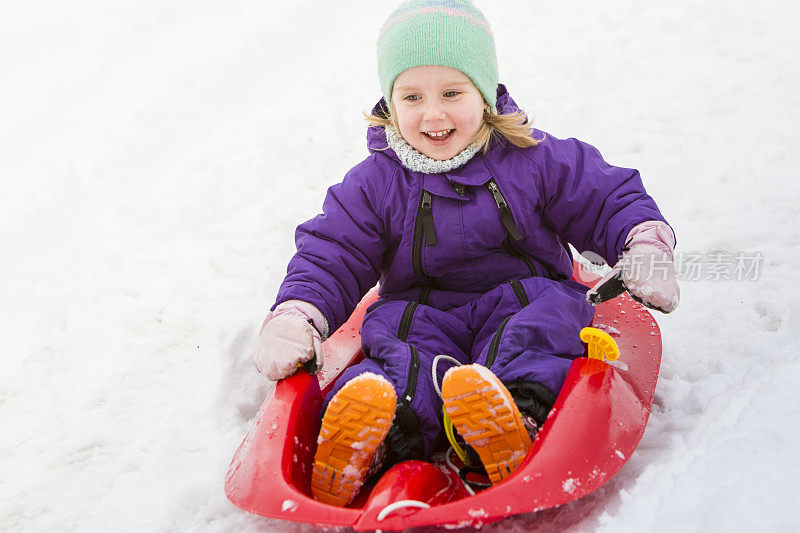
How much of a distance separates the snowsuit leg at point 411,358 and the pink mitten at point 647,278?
410mm

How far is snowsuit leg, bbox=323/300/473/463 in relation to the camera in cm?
162

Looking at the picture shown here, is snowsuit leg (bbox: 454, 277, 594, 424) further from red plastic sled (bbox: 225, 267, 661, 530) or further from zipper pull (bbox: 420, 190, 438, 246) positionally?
zipper pull (bbox: 420, 190, 438, 246)

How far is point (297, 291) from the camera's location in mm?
1910

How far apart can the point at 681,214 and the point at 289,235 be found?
1.70 metres

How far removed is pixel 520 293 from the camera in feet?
6.23

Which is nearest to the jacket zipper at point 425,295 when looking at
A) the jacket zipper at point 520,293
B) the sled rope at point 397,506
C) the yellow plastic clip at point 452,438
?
the jacket zipper at point 520,293

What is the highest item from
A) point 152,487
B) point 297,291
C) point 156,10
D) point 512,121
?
point 156,10

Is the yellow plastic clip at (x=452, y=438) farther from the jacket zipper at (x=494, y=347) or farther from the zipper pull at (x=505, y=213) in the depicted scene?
the zipper pull at (x=505, y=213)

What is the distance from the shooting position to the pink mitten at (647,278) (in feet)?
5.49

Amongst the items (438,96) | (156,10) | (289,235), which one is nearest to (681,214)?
(438,96)

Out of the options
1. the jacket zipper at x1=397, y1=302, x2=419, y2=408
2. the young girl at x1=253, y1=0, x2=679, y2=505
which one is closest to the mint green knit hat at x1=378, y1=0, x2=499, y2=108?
the young girl at x1=253, y1=0, x2=679, y2=505

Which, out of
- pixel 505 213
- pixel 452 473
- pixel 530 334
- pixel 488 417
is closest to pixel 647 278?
pixel 530 334

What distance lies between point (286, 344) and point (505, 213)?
2.36ft

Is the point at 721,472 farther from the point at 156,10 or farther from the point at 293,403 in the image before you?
the point at 156,10
